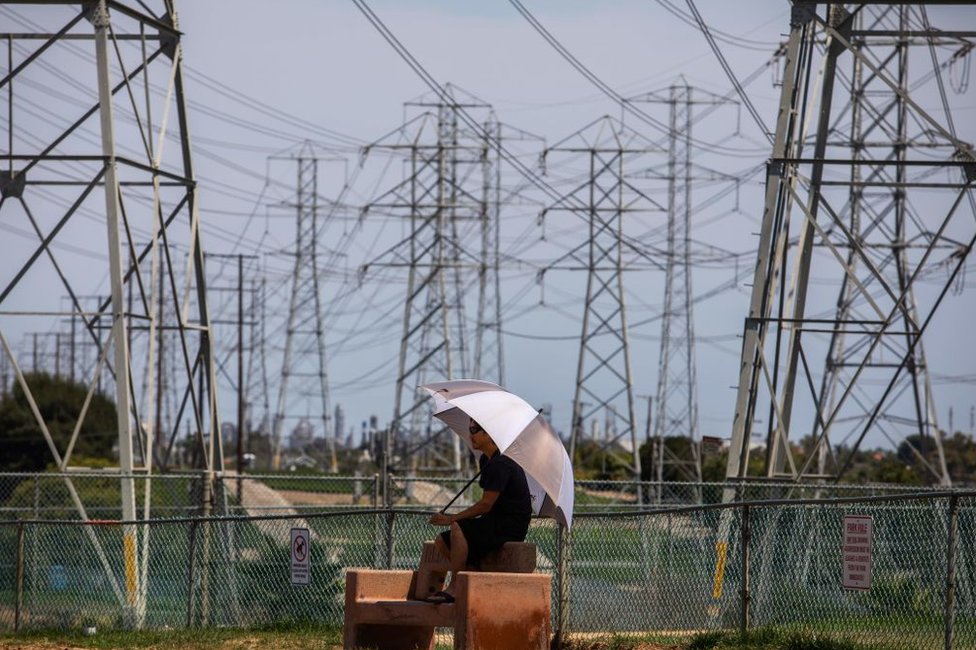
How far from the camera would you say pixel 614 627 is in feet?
48.0

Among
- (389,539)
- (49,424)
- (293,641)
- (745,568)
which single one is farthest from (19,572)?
(49,424)

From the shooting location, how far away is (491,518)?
1171 cm

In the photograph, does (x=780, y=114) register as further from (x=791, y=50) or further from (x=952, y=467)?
(x=952, y=467)

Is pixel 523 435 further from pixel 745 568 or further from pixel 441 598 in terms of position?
pixel 745 568

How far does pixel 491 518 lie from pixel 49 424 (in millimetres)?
68484

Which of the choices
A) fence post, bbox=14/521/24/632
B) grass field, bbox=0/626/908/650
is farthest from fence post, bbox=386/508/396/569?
fence post, bbox=14/521/24/632

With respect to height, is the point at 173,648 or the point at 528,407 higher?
the point at 528,407

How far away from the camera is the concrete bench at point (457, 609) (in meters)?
11.2

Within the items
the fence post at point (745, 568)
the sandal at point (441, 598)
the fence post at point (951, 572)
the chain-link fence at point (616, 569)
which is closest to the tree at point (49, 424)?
the chain-link fence at point (616, 569)

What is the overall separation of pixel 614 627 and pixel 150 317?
33.0 feet

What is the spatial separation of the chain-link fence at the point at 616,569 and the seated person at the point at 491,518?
1.54m

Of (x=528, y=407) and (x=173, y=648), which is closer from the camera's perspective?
(x=528, y=407)

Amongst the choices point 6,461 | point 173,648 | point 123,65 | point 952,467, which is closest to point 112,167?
point 123,65

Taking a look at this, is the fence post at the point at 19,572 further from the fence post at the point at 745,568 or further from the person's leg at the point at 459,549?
the fence post at the point at 745,568
